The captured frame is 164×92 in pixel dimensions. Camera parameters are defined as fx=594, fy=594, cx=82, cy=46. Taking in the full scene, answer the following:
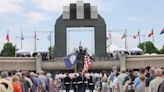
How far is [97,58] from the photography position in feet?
248

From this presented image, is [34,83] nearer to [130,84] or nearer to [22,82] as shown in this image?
[22,82]

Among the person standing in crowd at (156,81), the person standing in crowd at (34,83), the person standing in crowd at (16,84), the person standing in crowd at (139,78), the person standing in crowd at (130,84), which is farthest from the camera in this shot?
the person standing in crowd at (34,83)

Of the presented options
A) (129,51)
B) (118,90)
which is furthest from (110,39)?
(118,90)

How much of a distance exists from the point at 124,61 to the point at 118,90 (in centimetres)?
4897

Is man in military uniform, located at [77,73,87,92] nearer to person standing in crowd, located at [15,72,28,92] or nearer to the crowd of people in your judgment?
the crowd of people

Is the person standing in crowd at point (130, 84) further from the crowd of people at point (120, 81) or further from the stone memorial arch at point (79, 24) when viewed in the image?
the stone memorial arch at point (79, 24)

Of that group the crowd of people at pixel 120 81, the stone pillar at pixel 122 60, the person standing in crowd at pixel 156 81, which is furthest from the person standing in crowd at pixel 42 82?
the stone pillar at pixel 122 60

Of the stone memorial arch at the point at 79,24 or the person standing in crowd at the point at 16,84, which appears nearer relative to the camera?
the person standing in crowd at the point at 16,84

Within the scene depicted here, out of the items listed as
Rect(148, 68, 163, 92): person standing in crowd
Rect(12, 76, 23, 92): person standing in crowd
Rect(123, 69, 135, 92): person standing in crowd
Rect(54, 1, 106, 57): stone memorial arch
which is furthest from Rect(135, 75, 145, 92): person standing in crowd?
Rect(54, 1, 106, 57): stone memorial arch

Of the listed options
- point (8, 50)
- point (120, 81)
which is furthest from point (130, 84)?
point (8, 50)

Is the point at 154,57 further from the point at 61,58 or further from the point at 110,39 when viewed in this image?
the point at 110,39

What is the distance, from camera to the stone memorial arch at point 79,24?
75.3 m

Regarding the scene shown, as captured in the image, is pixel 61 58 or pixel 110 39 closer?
pixel 61 58

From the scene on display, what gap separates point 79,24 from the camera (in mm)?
76312
